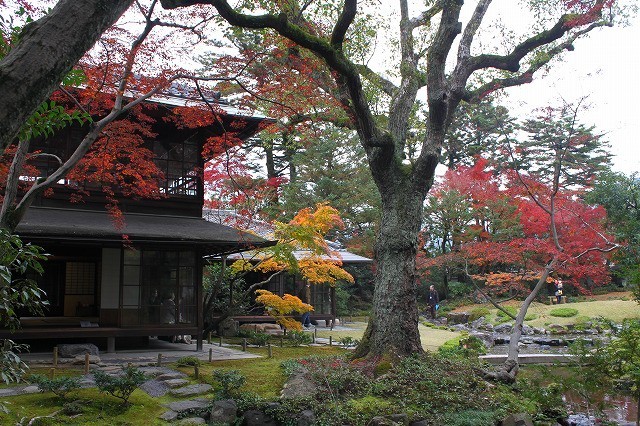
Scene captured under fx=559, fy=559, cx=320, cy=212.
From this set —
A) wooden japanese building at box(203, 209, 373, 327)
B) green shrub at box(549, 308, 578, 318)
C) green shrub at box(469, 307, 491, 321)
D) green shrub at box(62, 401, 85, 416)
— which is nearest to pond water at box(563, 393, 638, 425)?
green shrub at box(62, 401, 85, 416)

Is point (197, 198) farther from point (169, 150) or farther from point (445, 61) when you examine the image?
point (445, 61)

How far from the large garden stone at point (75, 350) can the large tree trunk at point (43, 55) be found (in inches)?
343

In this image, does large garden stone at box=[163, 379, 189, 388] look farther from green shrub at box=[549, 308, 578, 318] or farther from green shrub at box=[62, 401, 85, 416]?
green shrub at box=[549, 308, 578, 318]

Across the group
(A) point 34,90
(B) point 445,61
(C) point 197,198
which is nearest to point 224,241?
(C) point 197,198

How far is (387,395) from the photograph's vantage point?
7.97 m

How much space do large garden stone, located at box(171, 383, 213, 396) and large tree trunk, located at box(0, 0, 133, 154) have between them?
5.65m

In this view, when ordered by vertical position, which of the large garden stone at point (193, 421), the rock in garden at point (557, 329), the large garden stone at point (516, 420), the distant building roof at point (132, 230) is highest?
the distant building roof at point (132, 230)

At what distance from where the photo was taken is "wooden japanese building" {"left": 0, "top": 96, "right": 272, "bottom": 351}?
11313 mm

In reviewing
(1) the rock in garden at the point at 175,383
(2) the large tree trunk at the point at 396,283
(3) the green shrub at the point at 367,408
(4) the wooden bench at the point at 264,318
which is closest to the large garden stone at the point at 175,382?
(1) the rock in garden at the point at 175,383

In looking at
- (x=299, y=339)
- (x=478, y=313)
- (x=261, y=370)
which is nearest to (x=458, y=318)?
(x=478, y=313)

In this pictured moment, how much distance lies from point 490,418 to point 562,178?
28145 millimetres

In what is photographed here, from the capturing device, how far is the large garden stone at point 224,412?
23.8 ft

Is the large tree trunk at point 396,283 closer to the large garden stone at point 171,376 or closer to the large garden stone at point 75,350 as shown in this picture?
the large garden stone at point 171,376

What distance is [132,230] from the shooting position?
11.5m
